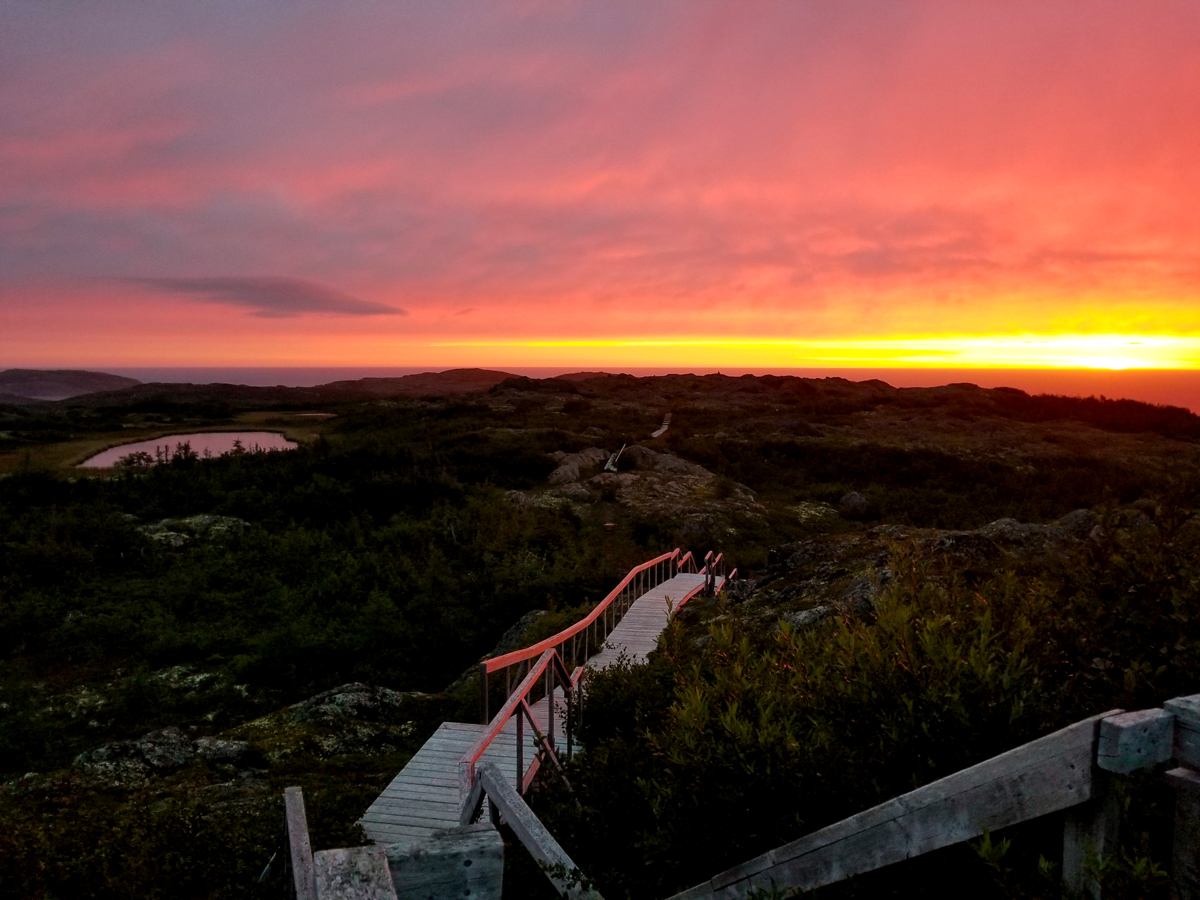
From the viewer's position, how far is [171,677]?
14914mm

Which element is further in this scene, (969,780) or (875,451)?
(875,451)

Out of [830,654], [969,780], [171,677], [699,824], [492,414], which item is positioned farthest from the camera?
[492,414]

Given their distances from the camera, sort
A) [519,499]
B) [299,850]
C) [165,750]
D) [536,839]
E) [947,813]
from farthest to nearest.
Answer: [519,499] → [165,750] → [536,839] → [299,850] → [947,813]

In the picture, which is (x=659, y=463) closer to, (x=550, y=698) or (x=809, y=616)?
(x=809, y=616)

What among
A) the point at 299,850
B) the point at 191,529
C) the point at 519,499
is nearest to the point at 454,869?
the point at 299,850

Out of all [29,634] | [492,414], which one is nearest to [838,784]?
[29,634]

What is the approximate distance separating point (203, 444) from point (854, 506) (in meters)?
40.1

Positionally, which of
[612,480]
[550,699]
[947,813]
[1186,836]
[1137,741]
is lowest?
[550,699]

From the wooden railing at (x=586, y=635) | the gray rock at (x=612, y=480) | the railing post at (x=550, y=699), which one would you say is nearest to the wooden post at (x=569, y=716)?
the railing post at (x=550, y=699)

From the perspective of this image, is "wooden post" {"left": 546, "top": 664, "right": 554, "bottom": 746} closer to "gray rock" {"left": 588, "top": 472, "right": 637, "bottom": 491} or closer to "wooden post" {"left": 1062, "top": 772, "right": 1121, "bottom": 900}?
"wooden post" {"left": 1062, "top": 772, "right": 1121, "bottom": 900}

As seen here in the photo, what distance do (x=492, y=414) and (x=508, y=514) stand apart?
37545 mm

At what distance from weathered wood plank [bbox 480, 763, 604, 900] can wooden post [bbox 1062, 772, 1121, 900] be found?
248 centimetres

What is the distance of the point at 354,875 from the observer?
325 centimetres

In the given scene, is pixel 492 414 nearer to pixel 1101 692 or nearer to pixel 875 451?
pixel 875 451
